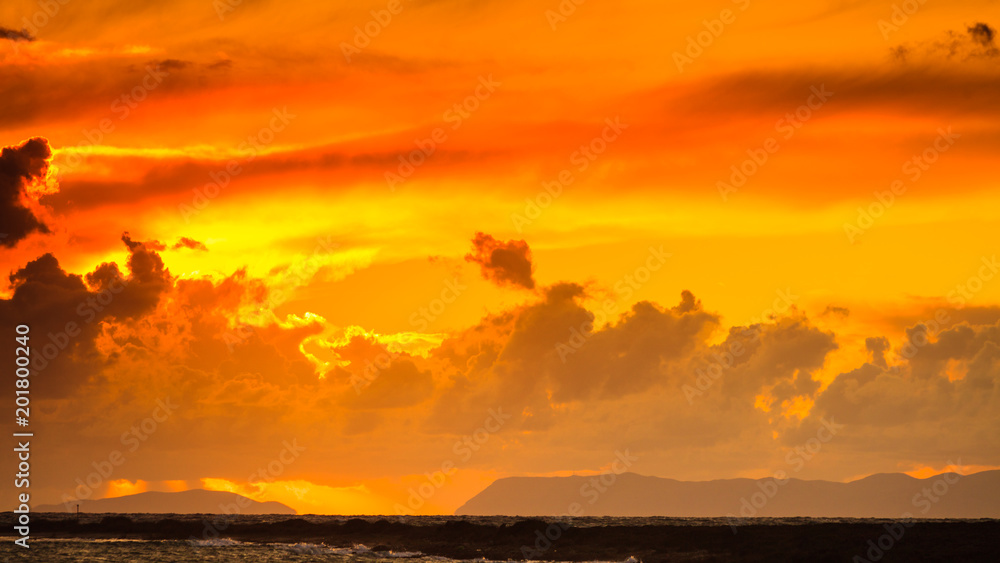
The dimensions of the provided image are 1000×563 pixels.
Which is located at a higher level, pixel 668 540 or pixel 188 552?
pixel 668 540

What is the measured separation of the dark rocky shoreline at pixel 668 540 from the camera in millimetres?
71375

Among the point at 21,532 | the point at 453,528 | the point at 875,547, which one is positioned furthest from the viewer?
the point at 21,532

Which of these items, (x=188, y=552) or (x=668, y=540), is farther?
(x=188, y=552)

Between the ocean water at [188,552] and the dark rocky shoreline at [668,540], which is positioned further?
the ocean water at [188,552]

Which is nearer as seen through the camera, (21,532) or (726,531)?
(726,531)

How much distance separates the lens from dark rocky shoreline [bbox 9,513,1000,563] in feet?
234

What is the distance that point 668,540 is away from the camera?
88.7 m

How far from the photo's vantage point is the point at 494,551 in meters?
94.7

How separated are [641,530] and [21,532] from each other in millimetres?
93055

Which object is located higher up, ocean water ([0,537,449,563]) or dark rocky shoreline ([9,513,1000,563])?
dark rocky shoreline ([9,513,1000,563])

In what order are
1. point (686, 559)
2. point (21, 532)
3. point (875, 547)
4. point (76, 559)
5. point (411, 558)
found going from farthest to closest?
point (21, 532) → point (411, 558) → point (76, 559) → point (686, 559) → point (875, 547)

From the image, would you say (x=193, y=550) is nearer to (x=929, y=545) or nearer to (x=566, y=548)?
(x=566, y=548)

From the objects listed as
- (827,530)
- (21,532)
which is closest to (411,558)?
(827,530)

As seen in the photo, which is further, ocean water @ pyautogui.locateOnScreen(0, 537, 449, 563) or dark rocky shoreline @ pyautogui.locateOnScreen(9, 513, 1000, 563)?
ocean water @ pyautogui.locateOnScreen(0, 537, 449, 563)
